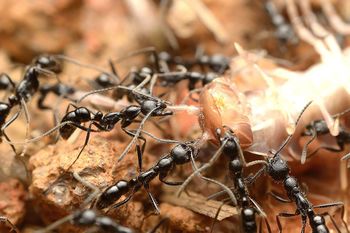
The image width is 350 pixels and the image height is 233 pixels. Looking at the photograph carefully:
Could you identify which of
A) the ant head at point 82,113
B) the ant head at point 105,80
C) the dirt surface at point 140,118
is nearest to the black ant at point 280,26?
the dirt surface at point 140,118

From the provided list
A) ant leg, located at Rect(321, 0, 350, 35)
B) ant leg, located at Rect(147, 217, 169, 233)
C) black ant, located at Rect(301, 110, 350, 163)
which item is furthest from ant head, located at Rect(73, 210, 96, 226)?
ant leg, located at Rect(321, 0, 350, 35)

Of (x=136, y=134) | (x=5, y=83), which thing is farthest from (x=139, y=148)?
(x=5, y=83)

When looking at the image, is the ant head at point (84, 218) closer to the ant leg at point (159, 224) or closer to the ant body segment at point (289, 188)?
the ant leg at point (159, 224)

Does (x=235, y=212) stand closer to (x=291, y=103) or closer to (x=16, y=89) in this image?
(x=291, y=103)

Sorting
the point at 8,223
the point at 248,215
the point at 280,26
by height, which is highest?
the point at 280,26

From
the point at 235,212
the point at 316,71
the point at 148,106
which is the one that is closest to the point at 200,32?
the point at 316,71

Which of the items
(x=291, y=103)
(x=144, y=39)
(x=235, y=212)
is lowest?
(x=235, y=212)

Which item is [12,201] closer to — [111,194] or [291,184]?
[111,194]
